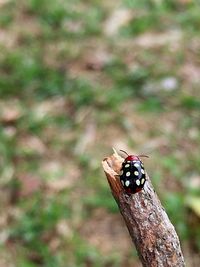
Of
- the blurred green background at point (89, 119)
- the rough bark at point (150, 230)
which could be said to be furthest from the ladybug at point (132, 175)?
the blurred green background at point (89, 119)

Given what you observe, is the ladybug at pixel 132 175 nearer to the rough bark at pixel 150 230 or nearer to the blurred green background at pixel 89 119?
the rough bark at pixel 150 230

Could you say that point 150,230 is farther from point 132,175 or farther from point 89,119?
point 89,119

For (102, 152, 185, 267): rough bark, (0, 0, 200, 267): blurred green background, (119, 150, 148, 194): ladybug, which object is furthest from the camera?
(0, 0, 200, 267): blurred green background

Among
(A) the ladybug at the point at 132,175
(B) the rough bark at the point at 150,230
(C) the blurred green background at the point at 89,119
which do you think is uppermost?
(C) the blurred green background at the point at 89,119

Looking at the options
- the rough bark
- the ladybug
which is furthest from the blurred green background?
the rough bark

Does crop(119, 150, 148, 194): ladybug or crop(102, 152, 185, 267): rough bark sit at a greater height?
crop(119, 150, 148, 194): ladybug

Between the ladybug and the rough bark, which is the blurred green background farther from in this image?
the rough bark

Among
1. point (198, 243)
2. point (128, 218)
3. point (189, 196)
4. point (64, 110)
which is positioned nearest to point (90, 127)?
point (64, 110)
